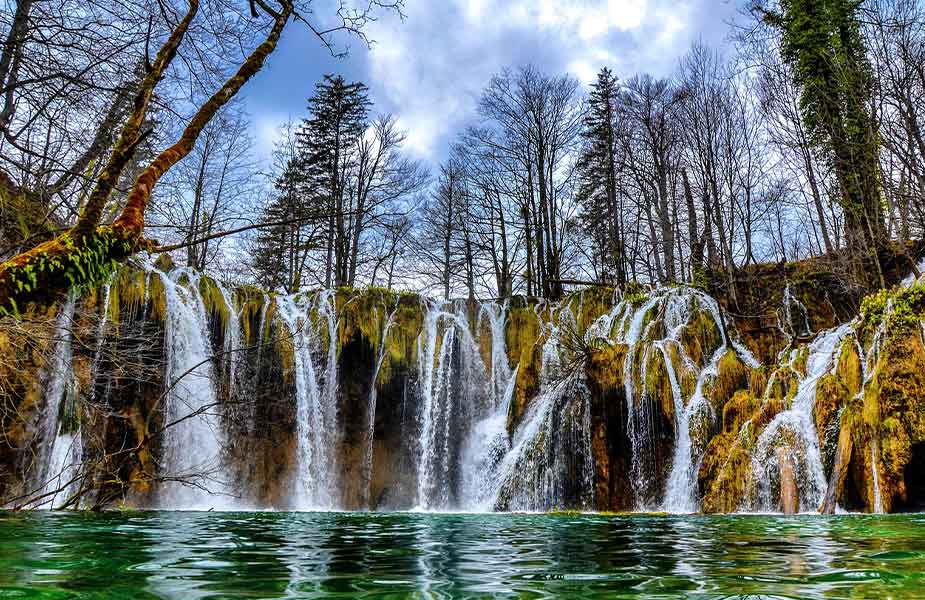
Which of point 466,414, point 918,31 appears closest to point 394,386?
point 466,414

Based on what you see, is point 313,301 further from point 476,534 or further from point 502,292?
point 476,534

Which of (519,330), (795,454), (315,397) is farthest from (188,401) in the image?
(795,454)

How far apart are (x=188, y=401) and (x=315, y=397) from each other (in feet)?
9.89

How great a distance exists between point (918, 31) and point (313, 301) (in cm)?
1374

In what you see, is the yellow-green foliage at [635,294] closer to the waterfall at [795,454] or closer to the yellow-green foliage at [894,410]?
the waterfall at [795,454]

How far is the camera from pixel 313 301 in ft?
52.5

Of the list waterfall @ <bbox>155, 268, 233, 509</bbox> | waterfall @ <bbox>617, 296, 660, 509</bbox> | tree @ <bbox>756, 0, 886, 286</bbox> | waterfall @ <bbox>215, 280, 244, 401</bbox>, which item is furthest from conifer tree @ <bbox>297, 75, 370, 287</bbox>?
tree @ <bbox>756, 0, 886, 286</bbox>

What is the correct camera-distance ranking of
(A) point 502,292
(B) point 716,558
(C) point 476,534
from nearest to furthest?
(B) point 716,558, (C) point 476,534, (A) point 502,292

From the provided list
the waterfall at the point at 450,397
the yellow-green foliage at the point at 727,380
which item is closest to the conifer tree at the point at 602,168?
the waterfall at the point at 450,397

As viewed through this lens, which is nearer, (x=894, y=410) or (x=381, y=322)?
(x=894, y=410)

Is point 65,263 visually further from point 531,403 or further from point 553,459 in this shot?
point 531,403

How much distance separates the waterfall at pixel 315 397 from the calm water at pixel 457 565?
10823mm

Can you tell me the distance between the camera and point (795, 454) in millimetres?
9008

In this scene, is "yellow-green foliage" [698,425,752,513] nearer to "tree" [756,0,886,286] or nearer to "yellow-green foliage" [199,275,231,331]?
"tree" [756,0,886,286]
